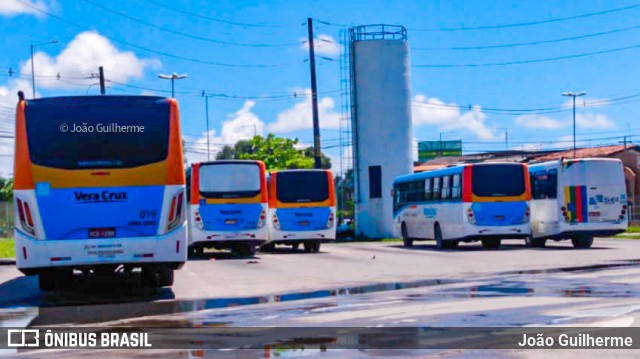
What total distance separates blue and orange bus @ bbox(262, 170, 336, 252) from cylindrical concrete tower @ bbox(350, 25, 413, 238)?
2066 cm

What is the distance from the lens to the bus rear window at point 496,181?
31875 millimetres

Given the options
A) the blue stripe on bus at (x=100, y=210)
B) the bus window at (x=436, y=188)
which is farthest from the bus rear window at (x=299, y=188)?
the blue stripe on bus at (x=100, y=210)

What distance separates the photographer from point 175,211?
16312mm

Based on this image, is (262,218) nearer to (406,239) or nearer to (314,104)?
(406,239)

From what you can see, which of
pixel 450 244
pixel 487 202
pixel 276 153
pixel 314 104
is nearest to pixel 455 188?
pixel 487 202

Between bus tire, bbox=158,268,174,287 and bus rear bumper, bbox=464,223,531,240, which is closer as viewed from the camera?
bus tire, bbox=158,268,174,287

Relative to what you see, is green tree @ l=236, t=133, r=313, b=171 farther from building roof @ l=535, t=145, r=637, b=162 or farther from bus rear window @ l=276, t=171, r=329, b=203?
bus rear window @ l=276, t=171, r=329, b=203

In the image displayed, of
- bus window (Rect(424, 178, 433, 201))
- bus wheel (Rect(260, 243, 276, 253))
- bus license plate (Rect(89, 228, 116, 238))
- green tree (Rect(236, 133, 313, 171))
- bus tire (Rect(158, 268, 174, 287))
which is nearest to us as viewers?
bus license plate (Rect(89, 228, 116, 238))

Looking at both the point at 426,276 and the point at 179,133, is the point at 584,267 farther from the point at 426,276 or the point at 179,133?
the point at 179,133

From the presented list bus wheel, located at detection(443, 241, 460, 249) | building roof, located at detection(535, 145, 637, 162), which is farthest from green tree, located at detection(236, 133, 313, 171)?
bus wheel, located at detection(443, 241, 460, 249)

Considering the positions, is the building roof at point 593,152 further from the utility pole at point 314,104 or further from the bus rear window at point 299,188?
the bus rear window at point 299,188

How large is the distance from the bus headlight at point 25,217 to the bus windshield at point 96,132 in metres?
0.72

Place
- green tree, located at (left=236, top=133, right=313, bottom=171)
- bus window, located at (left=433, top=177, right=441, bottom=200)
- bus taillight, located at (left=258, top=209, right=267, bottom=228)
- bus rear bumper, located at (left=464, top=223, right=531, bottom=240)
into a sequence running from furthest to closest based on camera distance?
green tree, located at (left=236, top=133, right=313, bottom=171) → bus window, located at (left=433, top=177, right=441, bottom=200) → bus rear bumper, located at (left=464, top=223, right=531, bottom=240) → bus taillight, located at (left=258, top=209, right=267, bottom=228)

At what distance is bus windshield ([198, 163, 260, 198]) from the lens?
30.1 meters
